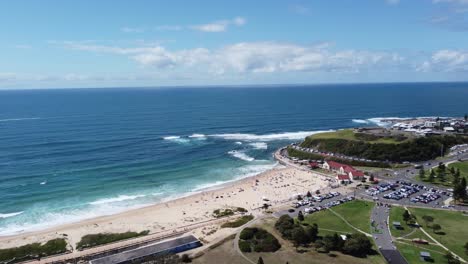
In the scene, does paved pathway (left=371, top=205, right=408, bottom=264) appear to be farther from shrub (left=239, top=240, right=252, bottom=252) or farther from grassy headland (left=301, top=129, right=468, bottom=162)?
grassy headland (left=301, top=129, right=468, bottom=162)

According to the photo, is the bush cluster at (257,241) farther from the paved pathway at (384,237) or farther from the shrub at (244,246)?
the paved pathway at (384,237)

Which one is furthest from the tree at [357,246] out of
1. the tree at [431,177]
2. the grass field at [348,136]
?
the grass field at [348,136]

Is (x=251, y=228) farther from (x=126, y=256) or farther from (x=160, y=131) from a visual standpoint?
(x=160, y=131)

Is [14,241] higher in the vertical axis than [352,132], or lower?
lower

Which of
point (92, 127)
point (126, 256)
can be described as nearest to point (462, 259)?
point (126, 256)

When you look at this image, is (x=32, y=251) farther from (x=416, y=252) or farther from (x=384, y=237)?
(x=416, y=252)

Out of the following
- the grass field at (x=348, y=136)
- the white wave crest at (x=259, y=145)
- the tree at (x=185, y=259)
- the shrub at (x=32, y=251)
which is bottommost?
the shrub at (x=32, y=251)
